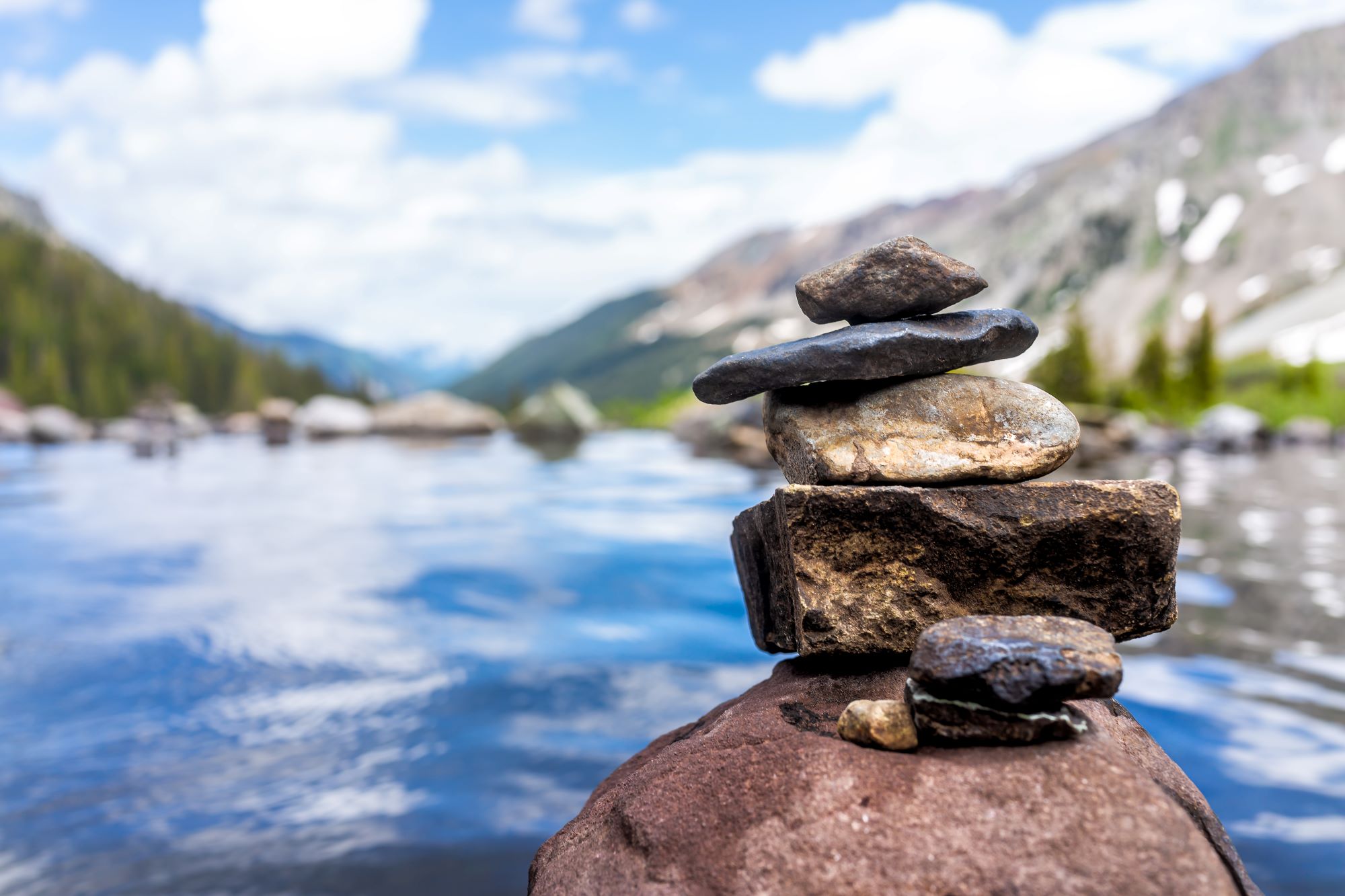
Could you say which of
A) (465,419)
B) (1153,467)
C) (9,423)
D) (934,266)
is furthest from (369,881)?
(9,423)

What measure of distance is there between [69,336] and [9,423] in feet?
236

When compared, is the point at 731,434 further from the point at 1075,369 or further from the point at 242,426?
the point at 242,426

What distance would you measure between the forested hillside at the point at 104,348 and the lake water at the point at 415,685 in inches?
4505

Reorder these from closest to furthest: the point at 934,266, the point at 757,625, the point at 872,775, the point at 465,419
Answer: the point at 872,775
the point at 934,266
the point at 757,625
the point at 465,419

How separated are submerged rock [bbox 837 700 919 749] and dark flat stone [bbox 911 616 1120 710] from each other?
0.26 meters

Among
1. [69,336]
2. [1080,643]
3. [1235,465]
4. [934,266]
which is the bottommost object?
[1235,465]

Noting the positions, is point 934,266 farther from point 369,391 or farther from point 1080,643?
point 369,391

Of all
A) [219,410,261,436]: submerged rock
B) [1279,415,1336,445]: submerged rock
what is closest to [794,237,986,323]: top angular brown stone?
[1279,415,1336,445]: submerged rock

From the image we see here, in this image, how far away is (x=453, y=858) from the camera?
7.14m

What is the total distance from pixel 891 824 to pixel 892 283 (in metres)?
3.06

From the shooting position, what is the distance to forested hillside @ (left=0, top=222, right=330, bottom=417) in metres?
122

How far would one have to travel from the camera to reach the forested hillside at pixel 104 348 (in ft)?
400

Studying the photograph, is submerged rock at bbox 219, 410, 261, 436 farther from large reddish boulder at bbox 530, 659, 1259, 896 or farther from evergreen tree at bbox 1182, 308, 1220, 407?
large reddish boulder at bbox 530, 659, 1259, 896

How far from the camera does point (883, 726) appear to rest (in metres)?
4.07
